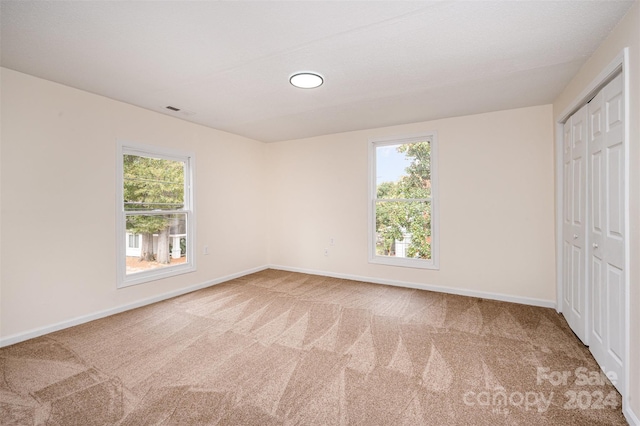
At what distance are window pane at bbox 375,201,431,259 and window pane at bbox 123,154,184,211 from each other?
123 inches

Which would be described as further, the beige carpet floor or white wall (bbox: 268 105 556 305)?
white wall (bbox: 268 105 556 305)

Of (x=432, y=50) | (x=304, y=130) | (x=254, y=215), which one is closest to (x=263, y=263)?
(x=254, y=215)

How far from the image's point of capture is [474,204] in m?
4.02

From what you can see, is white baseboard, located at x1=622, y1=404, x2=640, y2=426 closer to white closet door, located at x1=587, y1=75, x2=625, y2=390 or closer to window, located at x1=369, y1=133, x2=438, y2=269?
white closet door, located at x1=587, y1=75, x2=625, y2=390

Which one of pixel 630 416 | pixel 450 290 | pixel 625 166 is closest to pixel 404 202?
pixel 450 290

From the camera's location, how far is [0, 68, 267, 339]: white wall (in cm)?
271

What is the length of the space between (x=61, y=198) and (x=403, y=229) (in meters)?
4.36

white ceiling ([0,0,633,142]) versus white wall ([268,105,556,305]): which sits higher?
white ceiling ([0,0,633,142])

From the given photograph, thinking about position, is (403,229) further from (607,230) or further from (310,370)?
(310,370)

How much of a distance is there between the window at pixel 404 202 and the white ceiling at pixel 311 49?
1004 mm

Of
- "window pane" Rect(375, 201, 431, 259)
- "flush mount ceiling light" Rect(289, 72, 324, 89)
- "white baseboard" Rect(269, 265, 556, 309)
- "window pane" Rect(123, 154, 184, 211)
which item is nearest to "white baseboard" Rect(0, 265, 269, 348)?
"window pane" Rect(123, 154, 184, 211)

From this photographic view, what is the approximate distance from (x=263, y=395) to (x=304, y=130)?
3.92 metres

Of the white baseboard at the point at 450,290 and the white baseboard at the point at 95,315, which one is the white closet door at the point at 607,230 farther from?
the white baseboard at the point at 95,315

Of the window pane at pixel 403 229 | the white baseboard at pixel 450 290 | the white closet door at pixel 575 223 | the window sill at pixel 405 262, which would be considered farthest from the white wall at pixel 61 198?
the white closet door at pixel 575 223
